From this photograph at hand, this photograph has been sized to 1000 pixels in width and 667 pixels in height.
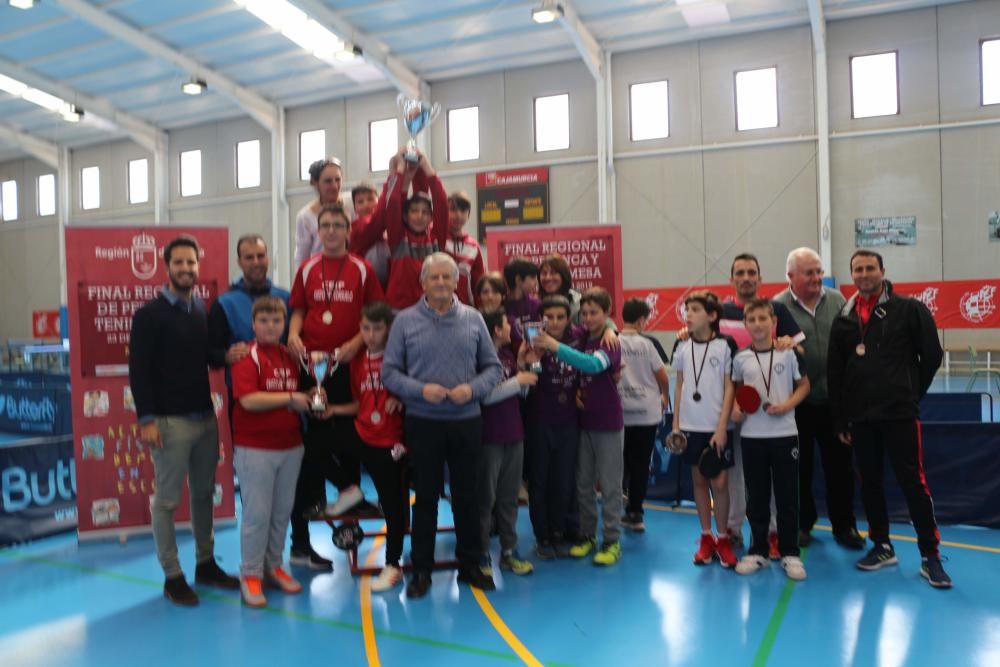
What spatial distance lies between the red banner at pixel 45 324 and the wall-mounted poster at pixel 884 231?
21.1 m

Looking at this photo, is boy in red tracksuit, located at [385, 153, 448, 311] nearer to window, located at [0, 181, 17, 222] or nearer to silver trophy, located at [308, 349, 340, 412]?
silver trophy, located at [308, 349, 340, 412]

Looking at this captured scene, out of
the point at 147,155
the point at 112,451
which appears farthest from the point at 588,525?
the point at 147,155

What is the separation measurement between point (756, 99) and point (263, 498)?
13.9 metres

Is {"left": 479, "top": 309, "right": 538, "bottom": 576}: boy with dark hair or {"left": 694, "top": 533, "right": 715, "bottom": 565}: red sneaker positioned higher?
{"left": 479, "top": 309, "right": 538, "bottom": 576}: boy with dark hair

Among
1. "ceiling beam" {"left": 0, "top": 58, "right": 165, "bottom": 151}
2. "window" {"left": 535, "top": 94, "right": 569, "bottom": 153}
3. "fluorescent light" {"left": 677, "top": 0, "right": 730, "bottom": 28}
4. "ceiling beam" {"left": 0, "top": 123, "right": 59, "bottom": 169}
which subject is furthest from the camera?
"ceiling beam" {"left": 0, "top": 123, "right": 59, "bottom": 169}

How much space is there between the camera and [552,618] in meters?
3.83

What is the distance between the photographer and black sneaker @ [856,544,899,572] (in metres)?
4.48

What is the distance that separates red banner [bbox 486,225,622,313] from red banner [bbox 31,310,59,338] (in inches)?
769

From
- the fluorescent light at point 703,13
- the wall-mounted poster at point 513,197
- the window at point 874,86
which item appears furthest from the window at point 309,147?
the window at point 874,86

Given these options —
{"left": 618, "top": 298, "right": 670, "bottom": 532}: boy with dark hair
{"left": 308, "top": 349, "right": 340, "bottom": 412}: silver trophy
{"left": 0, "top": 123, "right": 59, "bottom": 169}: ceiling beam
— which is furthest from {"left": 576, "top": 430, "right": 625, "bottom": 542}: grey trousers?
{"left": 0, "top": 123, "right": 59, "bottom": 169}: ceiling beam

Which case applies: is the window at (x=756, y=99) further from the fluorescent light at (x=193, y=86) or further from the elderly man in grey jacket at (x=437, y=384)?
the elderly man in grey jacket at (x=437, y=384)

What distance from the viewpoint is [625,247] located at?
53.5 feet

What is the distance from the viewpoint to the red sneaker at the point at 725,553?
458 cm

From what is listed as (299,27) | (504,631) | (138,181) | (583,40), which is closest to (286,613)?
(504,631)
